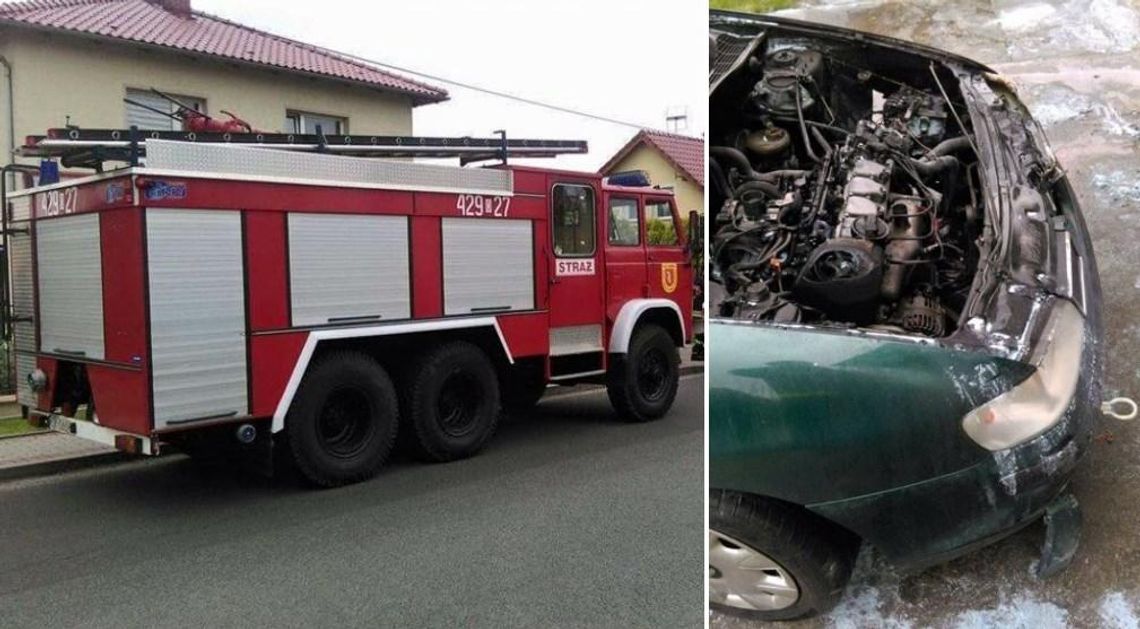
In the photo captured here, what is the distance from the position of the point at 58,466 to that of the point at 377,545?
1.23 metres

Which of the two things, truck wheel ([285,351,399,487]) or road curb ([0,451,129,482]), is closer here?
road curb ([0,451,129,482])

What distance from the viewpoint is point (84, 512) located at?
3.19m

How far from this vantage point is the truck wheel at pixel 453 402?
14.2 feet

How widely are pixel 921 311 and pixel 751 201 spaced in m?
0.46

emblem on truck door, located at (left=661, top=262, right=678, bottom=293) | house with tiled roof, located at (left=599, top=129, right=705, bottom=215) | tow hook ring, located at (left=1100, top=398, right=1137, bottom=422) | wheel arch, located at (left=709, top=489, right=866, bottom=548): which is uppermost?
house with tiled roof, located at (left=599, top=129, right=705, bottom=215)

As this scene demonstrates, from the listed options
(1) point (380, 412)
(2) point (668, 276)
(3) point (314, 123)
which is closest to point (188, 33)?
(3) point (314, 123)

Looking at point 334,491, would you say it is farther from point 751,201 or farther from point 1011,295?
point 1011,295

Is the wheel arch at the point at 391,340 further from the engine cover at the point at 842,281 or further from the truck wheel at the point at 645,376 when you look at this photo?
the engine cover at the point at 842,281

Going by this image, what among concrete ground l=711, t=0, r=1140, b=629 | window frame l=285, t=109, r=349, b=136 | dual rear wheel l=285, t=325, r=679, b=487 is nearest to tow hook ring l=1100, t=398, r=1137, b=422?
concrete ground l=711, t=0, r=1140, b=629

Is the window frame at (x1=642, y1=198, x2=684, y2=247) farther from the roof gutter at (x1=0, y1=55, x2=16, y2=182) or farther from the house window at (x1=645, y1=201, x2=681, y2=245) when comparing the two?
the roof gutter at (x1=0, y1=55, x2=16, y2=182)

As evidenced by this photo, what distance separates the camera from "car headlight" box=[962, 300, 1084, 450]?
1.89 meters

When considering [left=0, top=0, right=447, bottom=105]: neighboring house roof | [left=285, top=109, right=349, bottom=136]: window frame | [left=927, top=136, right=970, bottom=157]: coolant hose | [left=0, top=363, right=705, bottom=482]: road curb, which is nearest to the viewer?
[left=0, top=0, right=447, bottom=105]: neighboring house roof

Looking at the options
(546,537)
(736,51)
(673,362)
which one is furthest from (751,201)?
(673,362)

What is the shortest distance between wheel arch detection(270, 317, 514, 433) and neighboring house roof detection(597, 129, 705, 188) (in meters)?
1.96
